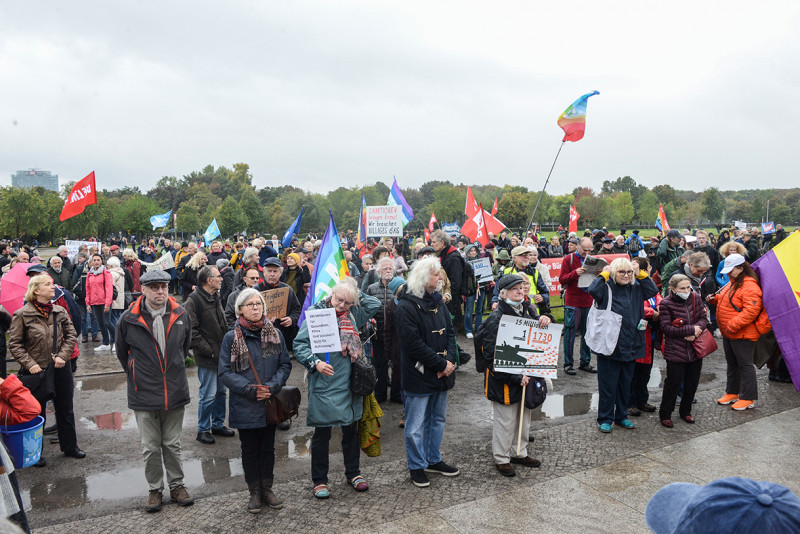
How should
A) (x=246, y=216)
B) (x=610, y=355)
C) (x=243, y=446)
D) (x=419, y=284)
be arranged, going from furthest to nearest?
(x=246, y=216) → (x=610, y=355) → (x=419, y=284) → (x=243, y=446)

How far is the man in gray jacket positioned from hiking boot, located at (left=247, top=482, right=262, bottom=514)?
0.58 meters

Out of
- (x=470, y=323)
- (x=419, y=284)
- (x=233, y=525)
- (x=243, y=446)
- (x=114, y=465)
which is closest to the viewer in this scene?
→ (x=233, y=525)

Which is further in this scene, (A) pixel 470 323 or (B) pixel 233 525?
(A) pixel 470 323

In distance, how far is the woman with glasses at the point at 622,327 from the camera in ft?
21.9

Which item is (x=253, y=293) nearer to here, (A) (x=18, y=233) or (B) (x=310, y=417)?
(B) (x=310, y=417)

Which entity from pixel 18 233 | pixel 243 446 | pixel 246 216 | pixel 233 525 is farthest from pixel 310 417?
pixel 246 216

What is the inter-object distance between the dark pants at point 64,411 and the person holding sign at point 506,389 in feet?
14.4

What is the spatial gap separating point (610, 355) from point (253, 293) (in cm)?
407

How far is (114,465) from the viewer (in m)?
6.05

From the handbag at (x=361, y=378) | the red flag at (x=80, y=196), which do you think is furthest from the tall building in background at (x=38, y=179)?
the handbag at (x=361, y=378)

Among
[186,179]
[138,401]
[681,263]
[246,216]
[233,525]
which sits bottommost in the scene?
[233,525]

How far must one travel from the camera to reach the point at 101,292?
37.7ft

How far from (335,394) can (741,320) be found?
5326 mm

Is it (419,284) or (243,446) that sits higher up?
(419,284)
